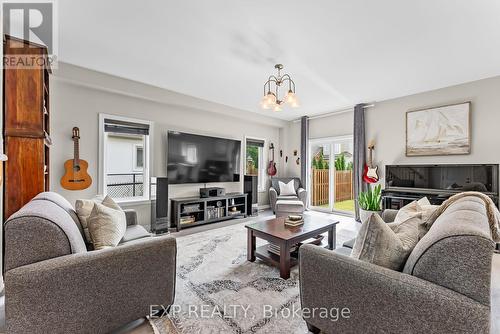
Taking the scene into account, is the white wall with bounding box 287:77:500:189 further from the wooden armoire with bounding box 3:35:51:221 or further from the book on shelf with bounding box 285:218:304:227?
the wooden armoire with bounding box 3:35:51:221

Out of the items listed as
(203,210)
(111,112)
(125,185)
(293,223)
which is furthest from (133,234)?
(111,112)

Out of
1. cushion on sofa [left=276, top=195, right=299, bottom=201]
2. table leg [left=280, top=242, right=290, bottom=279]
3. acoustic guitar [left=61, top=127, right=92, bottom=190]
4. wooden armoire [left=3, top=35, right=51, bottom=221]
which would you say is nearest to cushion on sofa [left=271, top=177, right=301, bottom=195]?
cushion on sofa [left=276, top=195, right=299, bottom=201]

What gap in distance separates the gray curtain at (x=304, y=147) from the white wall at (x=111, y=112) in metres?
1.77

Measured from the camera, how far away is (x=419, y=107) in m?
3.88

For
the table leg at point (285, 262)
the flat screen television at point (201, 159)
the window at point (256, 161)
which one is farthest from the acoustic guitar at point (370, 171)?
the table leg at point (285, 262)

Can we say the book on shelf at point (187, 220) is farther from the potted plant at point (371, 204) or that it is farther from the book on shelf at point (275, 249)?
the potted plant at point (371, 204)

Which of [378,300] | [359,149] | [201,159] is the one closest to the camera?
[378,300]

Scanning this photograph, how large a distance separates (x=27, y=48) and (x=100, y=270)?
2343 millimetres

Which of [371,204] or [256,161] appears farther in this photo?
[256,161]

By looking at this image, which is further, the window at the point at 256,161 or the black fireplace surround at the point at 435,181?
the window at the point at 256,161

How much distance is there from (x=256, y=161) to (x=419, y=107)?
3.46 m

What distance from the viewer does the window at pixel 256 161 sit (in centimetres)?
548

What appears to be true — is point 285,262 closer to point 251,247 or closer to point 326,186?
point 251,247

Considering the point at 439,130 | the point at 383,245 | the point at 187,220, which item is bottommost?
the point at 187,220
